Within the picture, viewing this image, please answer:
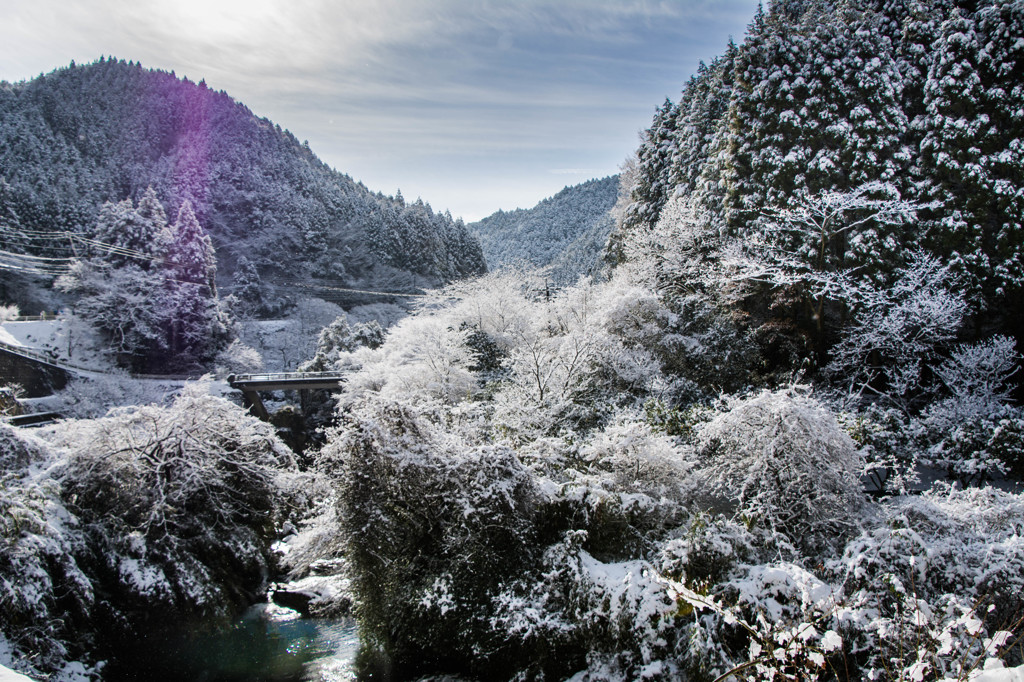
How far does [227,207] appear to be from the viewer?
170 feet

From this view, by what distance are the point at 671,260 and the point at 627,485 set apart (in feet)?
37.7

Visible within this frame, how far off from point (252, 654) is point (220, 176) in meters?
56.0

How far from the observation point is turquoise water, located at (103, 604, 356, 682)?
823cm

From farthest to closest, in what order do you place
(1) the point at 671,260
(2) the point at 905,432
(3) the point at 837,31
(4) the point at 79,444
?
(1) the point at 671,260, (3) the point at 837,31, (2) the point at 905,432, (4) the point at 79,444

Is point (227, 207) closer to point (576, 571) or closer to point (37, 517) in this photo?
point (37, 517)

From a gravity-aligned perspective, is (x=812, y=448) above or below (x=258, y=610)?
above

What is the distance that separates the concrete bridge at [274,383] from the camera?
2336cm

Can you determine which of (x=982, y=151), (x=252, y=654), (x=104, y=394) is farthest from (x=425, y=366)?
(x=982, y=151)

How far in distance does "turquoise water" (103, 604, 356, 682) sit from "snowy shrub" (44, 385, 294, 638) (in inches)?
19.5

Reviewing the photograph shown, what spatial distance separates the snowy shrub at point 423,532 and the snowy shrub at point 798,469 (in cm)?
351

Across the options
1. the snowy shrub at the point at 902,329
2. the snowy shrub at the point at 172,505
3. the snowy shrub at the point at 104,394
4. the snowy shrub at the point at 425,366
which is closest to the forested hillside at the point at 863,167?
the snowy shrub at the point at 902,329

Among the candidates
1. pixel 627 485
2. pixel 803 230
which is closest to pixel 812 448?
pixel 627 485

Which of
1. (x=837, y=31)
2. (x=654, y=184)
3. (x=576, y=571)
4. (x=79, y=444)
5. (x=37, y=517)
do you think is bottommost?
(x=576, y=571)

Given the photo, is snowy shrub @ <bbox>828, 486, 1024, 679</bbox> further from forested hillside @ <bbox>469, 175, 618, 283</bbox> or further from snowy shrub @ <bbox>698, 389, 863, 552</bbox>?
forested hillside @ <bbox>469, 175, 618, 283</bbox>
